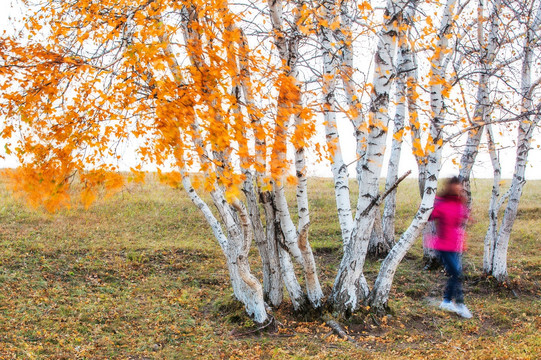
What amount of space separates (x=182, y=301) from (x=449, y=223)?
190 inches

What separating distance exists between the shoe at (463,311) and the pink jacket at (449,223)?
1.18 meters

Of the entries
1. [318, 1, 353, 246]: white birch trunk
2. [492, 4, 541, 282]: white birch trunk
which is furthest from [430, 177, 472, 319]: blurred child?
[492, 4, 541, 282]: white birch trunk

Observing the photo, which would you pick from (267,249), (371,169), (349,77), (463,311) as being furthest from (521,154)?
(267,249)

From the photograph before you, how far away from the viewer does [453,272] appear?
7.43 metres

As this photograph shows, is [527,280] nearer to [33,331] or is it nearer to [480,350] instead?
[480,350]

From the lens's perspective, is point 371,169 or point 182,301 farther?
point 182,301

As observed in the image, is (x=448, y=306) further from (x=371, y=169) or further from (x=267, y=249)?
(x=267, y=249)

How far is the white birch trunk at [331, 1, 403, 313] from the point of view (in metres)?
6.44

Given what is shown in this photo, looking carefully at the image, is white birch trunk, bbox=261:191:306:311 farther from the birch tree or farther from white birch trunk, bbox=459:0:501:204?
the birch tree

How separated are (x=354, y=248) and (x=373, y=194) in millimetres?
869

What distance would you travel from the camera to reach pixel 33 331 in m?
6.58

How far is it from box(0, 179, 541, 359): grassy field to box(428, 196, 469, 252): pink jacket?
4.23 ft

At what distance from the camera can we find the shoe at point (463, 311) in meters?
7.75

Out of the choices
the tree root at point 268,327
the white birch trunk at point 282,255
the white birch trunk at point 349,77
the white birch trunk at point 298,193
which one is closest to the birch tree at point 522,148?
A: the white birch trunk at point 349,77
